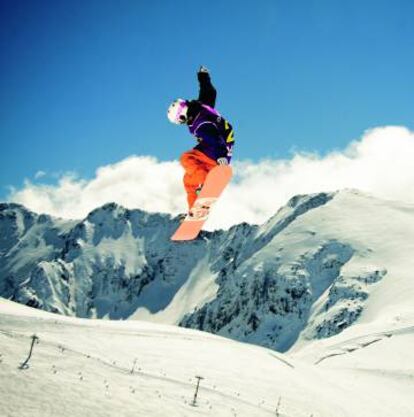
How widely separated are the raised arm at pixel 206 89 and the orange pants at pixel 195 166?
1277 millimetres

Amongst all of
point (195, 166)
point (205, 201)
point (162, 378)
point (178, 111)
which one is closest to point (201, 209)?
point (205, 201)

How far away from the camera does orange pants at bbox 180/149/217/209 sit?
14.8 m

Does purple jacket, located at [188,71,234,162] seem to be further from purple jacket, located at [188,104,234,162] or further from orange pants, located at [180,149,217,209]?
orange pants, located at [180,149,217,209]

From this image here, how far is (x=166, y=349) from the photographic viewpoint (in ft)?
119

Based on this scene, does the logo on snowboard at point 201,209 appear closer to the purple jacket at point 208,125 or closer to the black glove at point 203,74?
the purple jacket at point 208,125

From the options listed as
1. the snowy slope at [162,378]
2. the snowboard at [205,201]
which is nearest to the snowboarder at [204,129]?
the snowboard at [205,201]

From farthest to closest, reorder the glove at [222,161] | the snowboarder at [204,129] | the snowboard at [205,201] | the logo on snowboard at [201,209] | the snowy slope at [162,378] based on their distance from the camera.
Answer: the snowy slope at [162,378] < the logo on snowboard at [201,209] < the snowboard at [205,201] < the glove at [222,161] < the snowboarder at [204,129]

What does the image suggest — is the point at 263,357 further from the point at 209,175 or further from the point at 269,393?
the point at 209,175

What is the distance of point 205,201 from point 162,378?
15.4m

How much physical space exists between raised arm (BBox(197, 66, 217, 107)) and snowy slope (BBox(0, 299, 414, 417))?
13.0m

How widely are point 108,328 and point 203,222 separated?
24.1m

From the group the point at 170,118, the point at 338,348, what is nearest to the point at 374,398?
the point at 170,118

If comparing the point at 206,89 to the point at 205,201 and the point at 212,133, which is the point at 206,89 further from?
the point at 205,201

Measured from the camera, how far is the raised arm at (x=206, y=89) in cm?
1435
